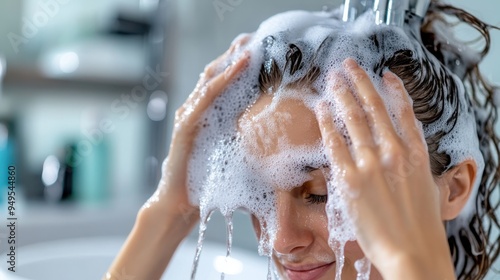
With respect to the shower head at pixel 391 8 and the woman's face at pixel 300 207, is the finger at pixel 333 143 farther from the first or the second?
the shower head at pixel 391 8

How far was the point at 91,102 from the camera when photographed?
1804 millimetres

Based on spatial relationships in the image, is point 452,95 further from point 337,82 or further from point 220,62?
point 220,62

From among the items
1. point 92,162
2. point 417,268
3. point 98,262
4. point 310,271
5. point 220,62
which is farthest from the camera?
point 92,162

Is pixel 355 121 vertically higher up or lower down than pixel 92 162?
higher up

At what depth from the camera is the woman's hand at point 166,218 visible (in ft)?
3.10

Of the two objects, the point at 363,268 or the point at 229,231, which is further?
the point at 229,231

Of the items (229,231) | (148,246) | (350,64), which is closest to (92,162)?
(148,246)

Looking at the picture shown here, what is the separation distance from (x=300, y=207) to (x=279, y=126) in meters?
0.12

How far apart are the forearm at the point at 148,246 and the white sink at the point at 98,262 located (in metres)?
0.26

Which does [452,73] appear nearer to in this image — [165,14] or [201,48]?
[201,48]

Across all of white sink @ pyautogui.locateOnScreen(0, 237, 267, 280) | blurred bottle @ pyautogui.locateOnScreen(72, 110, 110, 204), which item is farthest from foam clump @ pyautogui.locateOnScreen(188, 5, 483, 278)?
A: blurred bottle @ pyautogui.locateOnScreen(72, 110, 110, 204)

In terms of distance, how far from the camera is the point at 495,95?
1030mm

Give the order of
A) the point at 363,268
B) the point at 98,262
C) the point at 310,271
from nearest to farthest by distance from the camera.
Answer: the point at 363,268, the point at 310,271, the point at 98,262

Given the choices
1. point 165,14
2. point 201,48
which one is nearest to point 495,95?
point 201,48
